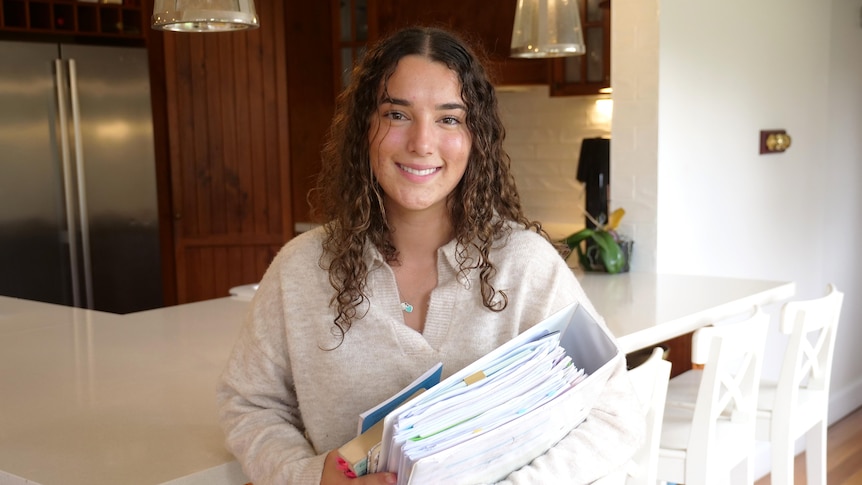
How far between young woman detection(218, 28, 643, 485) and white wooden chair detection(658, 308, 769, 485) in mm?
816

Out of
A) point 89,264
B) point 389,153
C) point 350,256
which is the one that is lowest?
point 89,264

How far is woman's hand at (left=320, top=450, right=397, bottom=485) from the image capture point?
1.24 metres

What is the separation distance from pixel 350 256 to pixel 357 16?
4214mm

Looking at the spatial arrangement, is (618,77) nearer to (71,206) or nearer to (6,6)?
(71,206)

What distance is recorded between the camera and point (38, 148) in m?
4.72

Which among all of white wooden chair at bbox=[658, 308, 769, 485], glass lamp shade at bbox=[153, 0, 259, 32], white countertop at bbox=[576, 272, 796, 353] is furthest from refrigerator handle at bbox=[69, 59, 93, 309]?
white wooden chair at bbox=[658, 308, 769, 485]

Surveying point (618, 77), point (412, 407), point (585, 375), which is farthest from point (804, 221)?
point (412, 407)

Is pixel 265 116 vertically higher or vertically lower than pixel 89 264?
higher

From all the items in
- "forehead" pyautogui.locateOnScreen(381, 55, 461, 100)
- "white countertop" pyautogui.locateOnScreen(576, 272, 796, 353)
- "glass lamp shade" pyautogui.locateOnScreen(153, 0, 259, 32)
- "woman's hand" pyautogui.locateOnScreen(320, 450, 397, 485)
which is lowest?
"white countertop" pyautogui.locateOnScreen(576, 272, 796, 353)

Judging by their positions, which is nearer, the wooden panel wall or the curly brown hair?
the curly brown hair

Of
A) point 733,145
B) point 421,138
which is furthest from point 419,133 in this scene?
point 733,145

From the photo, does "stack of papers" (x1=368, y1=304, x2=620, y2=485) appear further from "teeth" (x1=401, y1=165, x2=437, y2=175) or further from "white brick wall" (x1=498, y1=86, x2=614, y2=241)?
"white brick wall" (x1=498, y1=86, x2=614, y2=241)

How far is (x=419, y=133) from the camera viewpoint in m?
1.45

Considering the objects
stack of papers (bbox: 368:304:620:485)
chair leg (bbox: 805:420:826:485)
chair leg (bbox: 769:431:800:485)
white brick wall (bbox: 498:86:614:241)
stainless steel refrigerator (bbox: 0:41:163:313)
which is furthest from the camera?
white brick wall (bbox: 498:86:614:241)
